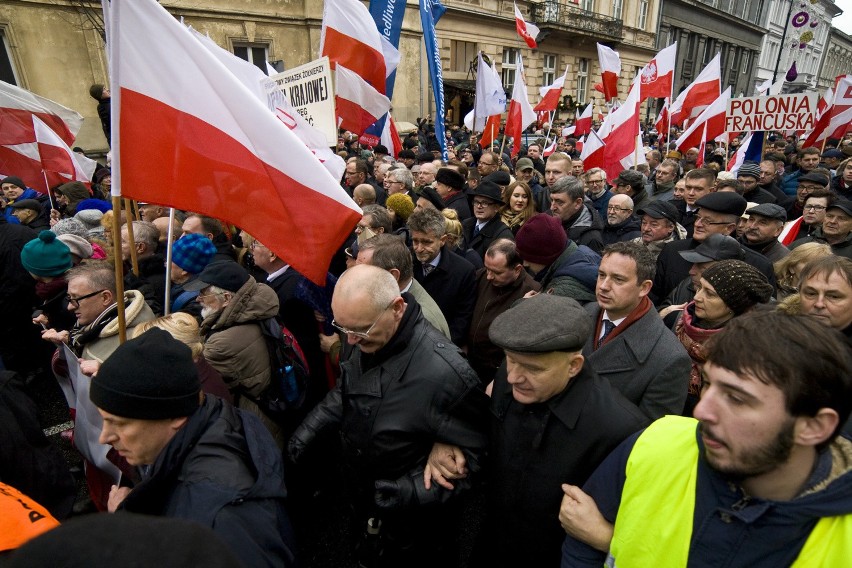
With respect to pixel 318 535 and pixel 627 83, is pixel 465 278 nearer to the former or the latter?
pixel 318 535

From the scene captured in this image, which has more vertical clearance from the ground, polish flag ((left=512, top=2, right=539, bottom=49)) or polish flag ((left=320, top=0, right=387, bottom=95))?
polish flag ((left=512, top=2, right=539, bottom=49))

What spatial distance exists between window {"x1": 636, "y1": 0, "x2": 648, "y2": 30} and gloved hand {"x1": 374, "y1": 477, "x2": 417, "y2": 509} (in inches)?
1537

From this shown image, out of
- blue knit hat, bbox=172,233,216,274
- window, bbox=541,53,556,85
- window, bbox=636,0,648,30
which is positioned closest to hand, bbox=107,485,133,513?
blue knit hat, bbox=172,233,216,274

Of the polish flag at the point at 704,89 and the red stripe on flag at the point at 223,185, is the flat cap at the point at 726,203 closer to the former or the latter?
the red stripe on flag at the point at 223,185

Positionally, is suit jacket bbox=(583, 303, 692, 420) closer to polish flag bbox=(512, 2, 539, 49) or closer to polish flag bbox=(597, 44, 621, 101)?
polish flag bbox=(512, 2, 539, 49)

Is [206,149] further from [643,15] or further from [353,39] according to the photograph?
[643,15]

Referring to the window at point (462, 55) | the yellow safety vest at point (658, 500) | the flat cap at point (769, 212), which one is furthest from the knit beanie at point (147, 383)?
the window at point (462, 55)

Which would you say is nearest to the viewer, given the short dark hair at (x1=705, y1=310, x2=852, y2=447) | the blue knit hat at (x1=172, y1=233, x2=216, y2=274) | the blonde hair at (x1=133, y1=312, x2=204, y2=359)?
the short dark hair at (x1=705, y1=310, x2=852, y2=447)

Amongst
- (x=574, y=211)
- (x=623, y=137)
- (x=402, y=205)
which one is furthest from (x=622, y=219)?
(x=623, y=137)

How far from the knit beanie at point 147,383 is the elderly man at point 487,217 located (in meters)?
3.35

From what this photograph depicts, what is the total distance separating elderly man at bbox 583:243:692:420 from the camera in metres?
2.09

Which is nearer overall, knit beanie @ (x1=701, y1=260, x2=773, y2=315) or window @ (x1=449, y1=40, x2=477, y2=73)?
knit beanie @ (x1=701, y1=260, x2=773, y2=315)

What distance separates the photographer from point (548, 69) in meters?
28.1

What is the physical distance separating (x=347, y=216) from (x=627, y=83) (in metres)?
36.3
